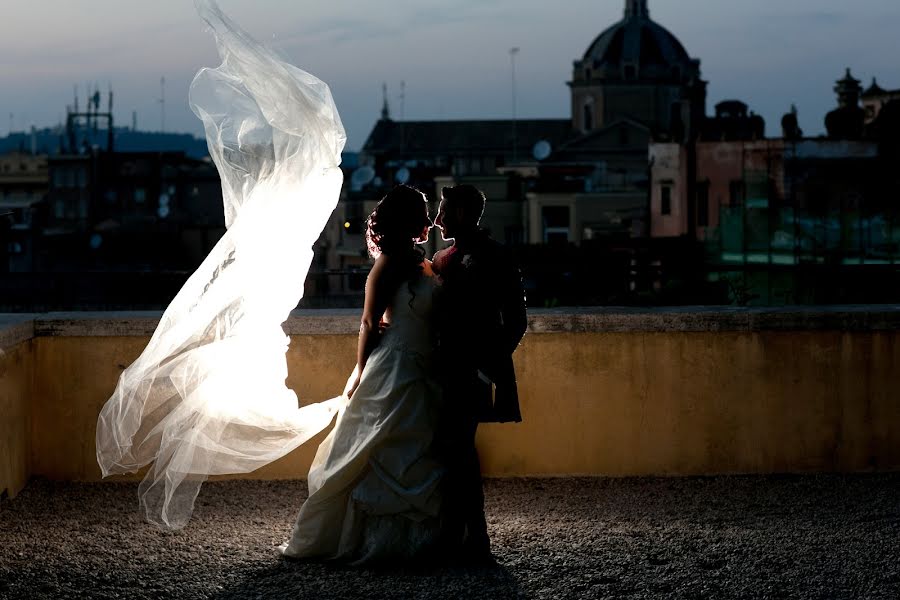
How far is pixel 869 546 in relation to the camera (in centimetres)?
532

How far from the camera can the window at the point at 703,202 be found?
49.9 metres

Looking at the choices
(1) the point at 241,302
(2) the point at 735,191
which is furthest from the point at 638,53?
(1) the point at 241,302

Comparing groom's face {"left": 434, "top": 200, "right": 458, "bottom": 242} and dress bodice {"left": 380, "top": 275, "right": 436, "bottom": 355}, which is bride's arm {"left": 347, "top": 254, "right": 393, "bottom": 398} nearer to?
dress bodice {"left": 380, "top": 275, "right": 436, "bottom": 355}

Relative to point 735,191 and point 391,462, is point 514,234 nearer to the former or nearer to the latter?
point 735,191

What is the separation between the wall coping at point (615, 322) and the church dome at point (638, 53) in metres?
117

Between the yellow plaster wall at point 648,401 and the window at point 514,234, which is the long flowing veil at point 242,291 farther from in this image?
the window at point 514,234

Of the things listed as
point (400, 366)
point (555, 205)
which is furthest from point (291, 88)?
point (555, 205)

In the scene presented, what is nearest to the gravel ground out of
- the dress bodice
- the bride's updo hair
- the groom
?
the groom

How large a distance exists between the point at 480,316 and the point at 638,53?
122118 mm

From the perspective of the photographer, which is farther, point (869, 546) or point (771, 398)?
point (771, 398)

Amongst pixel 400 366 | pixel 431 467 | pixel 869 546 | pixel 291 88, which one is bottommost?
pixel 869 546

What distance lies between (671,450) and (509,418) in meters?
1.84

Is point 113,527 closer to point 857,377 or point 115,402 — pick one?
point 115,402

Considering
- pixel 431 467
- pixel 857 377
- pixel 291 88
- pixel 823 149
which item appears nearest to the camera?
pixel 431 467
